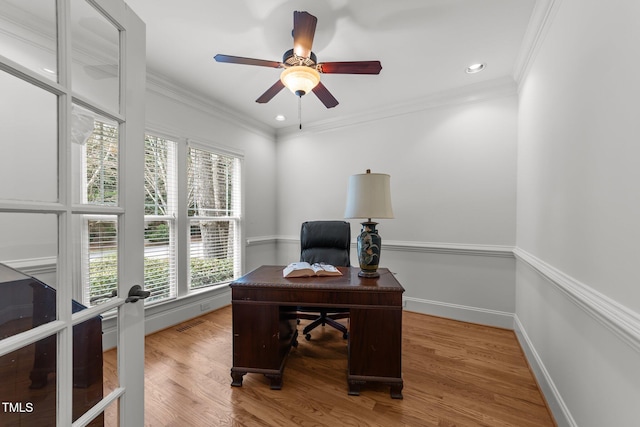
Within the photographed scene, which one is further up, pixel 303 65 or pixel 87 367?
pixel 303 65

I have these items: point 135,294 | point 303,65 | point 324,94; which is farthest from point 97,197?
point 324,94

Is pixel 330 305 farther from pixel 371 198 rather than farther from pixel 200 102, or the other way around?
pixel 200 102

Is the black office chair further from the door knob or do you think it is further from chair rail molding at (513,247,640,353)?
the door knob

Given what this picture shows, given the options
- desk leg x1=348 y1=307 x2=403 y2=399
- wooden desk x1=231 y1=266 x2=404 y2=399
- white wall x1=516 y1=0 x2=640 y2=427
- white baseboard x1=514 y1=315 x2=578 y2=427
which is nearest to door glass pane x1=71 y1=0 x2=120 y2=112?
wooden desk x1=231 y1=266 x2=404 y2=399

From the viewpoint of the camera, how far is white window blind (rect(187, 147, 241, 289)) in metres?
2.99

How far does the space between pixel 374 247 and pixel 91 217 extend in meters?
1.58

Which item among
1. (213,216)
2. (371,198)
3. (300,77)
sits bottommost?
(213,216)

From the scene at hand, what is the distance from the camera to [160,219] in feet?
8.72

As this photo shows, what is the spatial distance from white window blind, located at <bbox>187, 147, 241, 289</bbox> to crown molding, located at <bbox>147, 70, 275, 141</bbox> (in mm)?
504

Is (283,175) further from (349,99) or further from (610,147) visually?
(610,147)

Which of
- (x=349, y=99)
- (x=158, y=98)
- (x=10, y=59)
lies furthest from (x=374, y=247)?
(x=158, y=98)

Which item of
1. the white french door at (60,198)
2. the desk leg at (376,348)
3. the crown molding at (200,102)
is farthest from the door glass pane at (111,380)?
the crown molding at (200,102)

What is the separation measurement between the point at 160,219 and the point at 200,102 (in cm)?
145

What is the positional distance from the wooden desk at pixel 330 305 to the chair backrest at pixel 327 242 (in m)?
0.72
